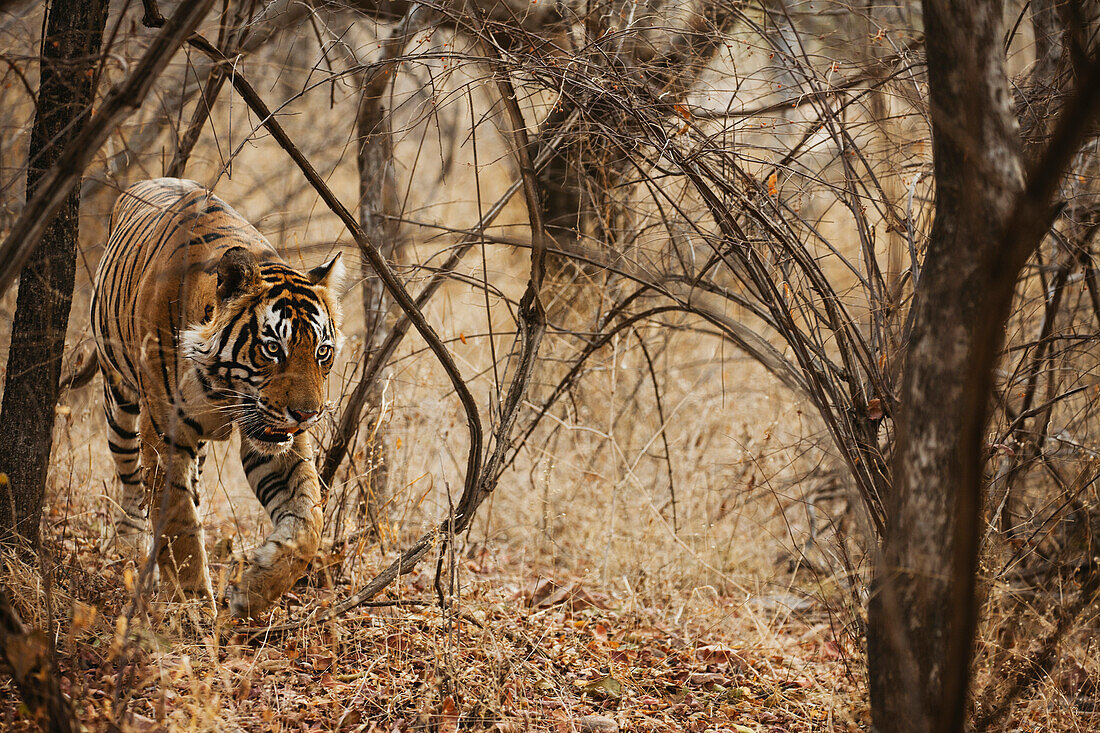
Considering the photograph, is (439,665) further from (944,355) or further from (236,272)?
(944,355)

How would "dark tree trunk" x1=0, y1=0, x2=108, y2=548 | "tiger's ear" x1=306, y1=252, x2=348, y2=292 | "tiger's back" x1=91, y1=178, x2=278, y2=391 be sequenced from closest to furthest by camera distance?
"dark tree trunk" x1=0, y1=0, x2=108, y2=548, "tiger's back" x1=91, y1=178, x2=278, y2=391, "tiger's ear" x1=306, y1=252, x2=348, y2=292

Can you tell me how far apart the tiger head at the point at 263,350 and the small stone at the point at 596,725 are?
5.20 ft

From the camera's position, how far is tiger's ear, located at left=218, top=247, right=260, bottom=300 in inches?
144

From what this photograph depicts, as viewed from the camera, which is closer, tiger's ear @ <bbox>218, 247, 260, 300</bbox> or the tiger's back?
tiger's ear @ <bbox>218, 247, 260, 300</bbox>

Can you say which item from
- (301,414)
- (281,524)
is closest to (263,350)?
(301,414)

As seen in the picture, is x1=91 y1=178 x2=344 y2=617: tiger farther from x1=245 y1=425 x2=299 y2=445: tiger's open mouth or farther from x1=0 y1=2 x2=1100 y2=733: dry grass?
x1=0 y1=2 x2=1100 y2=733: dry grass

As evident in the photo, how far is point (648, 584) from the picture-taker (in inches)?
187

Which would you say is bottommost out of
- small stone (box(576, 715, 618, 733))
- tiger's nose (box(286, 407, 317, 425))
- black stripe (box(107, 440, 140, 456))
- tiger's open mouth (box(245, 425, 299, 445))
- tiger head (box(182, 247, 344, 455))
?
small stone (box(576, 715, 618, 733))

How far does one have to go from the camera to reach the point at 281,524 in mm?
3656

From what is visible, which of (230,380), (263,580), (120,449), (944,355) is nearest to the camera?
(944,355)

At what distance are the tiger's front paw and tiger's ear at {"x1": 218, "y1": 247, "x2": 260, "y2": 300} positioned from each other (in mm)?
1101

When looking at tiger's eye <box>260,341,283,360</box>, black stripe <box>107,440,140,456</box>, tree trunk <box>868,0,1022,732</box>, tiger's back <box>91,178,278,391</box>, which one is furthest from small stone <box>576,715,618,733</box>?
black stripe <box>107,440,140,456</box>

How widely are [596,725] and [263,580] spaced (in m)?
1.42

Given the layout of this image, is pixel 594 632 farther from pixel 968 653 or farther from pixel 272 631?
pixel 968 653
